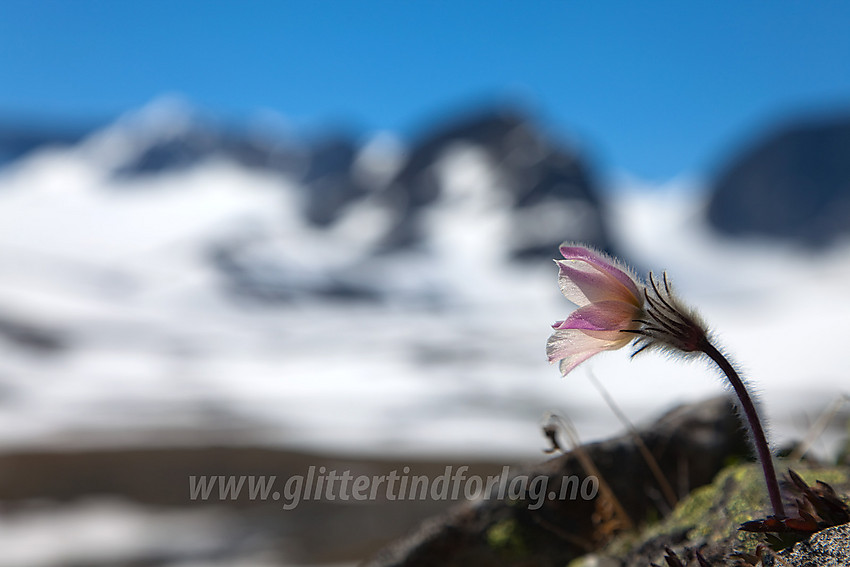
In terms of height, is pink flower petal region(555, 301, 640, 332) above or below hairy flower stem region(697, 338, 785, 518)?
above

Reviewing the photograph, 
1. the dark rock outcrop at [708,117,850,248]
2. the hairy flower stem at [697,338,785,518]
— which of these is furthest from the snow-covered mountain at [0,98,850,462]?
the dark rock outcrop at [708,117,850,248]

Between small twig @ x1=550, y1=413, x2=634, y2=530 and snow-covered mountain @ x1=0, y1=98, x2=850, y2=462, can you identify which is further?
snow-covered mountain @ x1=0, y1=98, x2=850, y2=462

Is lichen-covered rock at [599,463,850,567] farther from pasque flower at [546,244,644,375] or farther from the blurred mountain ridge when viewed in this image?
the blurred mountain ridge

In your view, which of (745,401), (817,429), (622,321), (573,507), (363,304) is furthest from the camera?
(363,304)

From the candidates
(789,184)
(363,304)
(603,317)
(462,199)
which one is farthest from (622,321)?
(789,184)

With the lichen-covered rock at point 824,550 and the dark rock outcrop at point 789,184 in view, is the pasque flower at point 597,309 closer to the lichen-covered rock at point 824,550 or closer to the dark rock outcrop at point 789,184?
the lichen-covered rock at point 824,550

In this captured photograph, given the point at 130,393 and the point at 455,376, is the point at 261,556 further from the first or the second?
the point at 455,376

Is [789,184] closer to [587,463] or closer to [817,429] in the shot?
[817,429]
